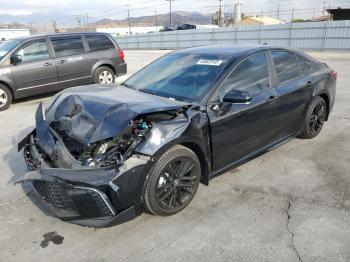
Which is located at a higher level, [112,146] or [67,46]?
[67,46]

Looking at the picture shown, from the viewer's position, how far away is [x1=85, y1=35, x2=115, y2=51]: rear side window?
9.53 meters

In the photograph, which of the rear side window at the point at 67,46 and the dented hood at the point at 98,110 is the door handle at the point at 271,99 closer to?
the dented hood at the point at 98,110

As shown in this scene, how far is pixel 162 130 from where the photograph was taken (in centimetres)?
304

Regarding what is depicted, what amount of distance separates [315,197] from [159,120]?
2.01 metres

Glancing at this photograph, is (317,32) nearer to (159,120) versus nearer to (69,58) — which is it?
(69,58)

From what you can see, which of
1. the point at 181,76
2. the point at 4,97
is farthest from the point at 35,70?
the point at 181,76

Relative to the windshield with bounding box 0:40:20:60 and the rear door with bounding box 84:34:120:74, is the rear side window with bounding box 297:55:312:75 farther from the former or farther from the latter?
the windshield with bounding box 0:40:20:60

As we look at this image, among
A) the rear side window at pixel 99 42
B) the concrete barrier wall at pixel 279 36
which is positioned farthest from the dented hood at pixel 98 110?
the concrete barrier wall at pixel 279 36

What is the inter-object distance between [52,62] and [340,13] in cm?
3640

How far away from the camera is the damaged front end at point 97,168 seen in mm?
2742

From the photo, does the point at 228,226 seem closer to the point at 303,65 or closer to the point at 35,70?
the point at 303,65

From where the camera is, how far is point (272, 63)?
4297 mm

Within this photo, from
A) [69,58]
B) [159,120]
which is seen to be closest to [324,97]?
[159,120]

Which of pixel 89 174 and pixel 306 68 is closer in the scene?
pixel 89 174
